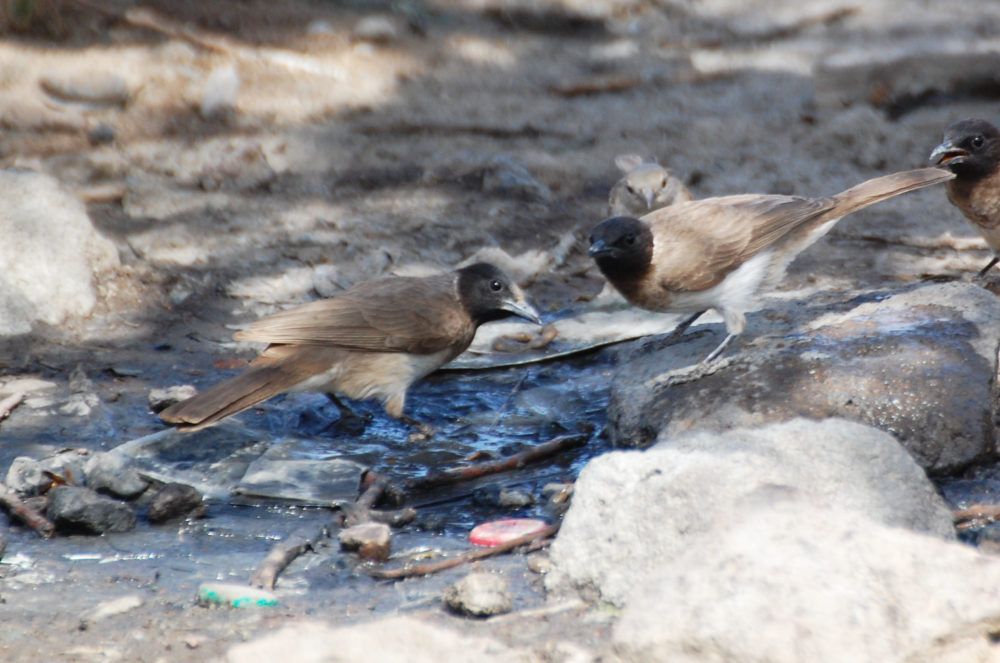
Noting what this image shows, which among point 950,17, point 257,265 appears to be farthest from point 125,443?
point 950,17

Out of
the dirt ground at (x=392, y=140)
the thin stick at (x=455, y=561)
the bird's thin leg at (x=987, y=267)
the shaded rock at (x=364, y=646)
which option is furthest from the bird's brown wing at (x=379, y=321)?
the bird's thin leg at (x=987, y=267)

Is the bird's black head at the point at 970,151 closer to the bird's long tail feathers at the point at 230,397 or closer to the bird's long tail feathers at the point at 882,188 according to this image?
the bird's long tail feathers at the point at 882,188

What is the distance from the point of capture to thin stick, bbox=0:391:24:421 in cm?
580

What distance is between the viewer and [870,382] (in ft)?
16.5

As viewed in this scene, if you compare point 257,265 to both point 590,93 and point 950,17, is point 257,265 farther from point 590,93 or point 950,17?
point 950,17

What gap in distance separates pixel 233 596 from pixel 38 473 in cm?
157

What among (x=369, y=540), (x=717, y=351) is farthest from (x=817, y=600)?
(x=717, y=351)

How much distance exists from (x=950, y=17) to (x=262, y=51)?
22.2 ft

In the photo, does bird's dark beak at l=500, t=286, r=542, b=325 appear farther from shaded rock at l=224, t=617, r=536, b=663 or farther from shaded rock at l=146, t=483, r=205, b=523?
shaded rock at l=224, t=617, r=536, b=663

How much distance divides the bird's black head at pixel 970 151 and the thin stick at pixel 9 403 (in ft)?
18.5

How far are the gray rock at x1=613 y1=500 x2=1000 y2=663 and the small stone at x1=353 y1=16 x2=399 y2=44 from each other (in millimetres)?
8303

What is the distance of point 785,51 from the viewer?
37.1 ft

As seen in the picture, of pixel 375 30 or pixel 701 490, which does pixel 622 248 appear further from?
pixel 375 30

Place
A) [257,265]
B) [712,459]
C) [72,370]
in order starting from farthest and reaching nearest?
1. [257,265]
2. [72,370]
3. [712,459]
